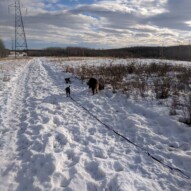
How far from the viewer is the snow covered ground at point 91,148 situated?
15.2 ft

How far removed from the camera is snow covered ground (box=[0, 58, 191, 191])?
463cm

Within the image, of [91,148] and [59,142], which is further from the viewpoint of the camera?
[59,142]

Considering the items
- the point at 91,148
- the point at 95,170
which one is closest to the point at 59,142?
the point at 91,148


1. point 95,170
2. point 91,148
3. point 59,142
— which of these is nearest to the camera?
point 95,170

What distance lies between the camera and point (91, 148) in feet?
19.8

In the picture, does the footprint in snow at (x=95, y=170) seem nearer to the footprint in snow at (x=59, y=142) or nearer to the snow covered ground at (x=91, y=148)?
the snow covered ground at (x=91, y=148)

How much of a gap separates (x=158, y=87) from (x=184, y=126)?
448 cm

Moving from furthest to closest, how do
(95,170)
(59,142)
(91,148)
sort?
(59,142) → (91,148) → (95,170)

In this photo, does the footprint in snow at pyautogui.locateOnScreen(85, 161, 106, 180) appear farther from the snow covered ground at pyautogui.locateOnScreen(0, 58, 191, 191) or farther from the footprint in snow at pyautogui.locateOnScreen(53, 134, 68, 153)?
the footprint in snow at pyautogui.locateOnScreen(53, 134, 68, 153)

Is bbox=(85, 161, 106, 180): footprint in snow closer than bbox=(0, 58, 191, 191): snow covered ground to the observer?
No

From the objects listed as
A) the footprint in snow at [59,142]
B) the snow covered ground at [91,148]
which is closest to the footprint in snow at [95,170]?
the snow covered ground at [91,148]

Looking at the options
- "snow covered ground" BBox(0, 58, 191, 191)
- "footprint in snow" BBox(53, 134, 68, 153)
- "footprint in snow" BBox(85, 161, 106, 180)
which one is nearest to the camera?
"snow covered ground" BBox(0, 58, 191, 191)

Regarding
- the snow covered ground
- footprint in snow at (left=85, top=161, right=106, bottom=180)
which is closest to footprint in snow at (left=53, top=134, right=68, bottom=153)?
the snow covered ground

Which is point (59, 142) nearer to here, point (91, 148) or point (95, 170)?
point (91, 148)
